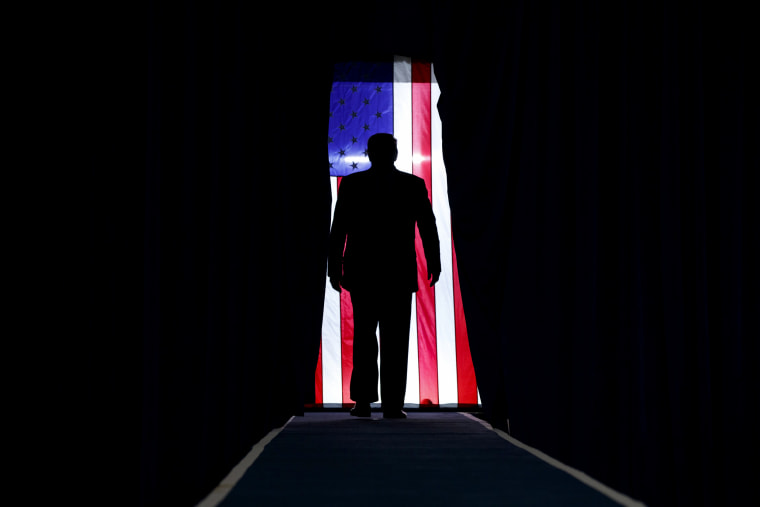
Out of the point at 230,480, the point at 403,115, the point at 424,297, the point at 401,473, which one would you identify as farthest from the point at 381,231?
the point at 230,480

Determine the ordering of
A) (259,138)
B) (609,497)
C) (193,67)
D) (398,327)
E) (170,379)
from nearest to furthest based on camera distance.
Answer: (609,497) → (170,379) → (193,67) → (259,138) → (398,327)

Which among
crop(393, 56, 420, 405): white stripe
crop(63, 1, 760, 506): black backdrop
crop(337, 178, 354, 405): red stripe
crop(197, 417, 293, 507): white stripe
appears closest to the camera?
crop(197, 417, 293, 507): white stripe

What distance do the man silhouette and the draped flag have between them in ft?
1.74

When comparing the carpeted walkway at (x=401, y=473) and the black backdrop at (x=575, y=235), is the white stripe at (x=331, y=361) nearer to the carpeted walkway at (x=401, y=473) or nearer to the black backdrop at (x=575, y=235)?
the black backdrop at (x=575, y=235)

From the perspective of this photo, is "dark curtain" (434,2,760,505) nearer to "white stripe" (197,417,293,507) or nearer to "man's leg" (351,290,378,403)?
"man's leg" (351,290,378,403)

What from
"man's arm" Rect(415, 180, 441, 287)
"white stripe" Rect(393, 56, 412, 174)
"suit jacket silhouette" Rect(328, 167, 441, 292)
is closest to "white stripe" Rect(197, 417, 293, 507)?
"suit jacket silhouette" Rect(328, 167, 441, 292)

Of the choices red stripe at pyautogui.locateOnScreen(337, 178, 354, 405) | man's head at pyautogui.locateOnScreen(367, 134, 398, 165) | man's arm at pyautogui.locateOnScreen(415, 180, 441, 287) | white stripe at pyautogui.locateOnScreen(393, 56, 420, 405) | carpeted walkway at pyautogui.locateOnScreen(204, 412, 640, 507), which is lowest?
carpeted walkway at pyautogui.locateOnScreen(204, 412, 640, 507)

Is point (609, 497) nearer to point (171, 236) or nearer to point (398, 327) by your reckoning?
point (171, 236)

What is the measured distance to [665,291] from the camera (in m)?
2.41

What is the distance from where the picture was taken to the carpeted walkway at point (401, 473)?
1203 millimetres

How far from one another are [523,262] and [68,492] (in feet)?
6.05

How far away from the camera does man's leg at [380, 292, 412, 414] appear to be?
8.35 ft

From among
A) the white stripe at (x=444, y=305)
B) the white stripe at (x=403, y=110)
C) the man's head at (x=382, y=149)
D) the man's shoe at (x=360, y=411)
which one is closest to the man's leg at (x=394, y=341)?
the man's shoe at (x=360, y=411)

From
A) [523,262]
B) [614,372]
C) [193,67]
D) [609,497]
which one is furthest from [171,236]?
[614,372]
